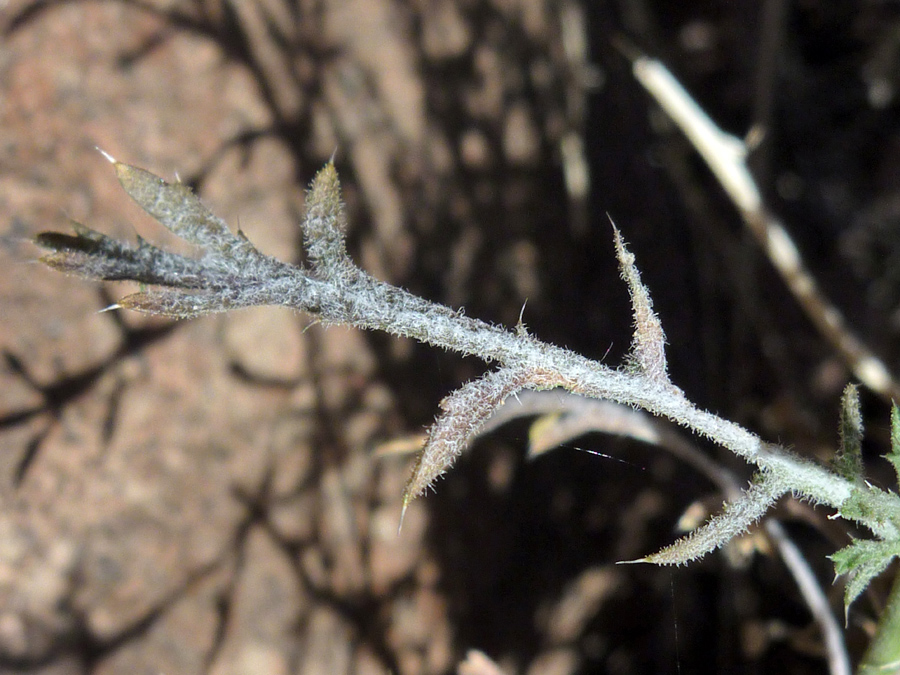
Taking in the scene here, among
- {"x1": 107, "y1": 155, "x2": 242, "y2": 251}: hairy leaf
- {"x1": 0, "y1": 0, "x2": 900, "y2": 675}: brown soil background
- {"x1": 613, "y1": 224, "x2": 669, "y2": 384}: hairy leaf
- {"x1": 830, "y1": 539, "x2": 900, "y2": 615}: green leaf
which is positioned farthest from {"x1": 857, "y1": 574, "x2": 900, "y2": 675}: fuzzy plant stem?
{"x1": 107, "y1": 155, "x2": 242, "y2": 251}: hairy leaf

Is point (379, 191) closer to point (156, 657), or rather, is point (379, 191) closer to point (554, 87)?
point (554, 87)

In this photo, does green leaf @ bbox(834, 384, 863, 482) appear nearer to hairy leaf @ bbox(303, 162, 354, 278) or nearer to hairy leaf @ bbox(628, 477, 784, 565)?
hairy leaf @ bbox(628, 477, 784, 565)

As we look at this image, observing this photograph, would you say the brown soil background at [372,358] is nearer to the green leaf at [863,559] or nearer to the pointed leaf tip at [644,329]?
the green leaf at [863,559]

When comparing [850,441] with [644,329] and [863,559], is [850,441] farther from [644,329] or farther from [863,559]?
[644,329]

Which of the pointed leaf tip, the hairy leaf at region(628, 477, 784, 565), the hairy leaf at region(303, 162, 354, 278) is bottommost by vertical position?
the hairy leaf at region(628, 477, 784, 565)

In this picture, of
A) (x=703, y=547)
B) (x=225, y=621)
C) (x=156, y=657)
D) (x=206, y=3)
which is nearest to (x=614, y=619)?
(x=225, y=621)

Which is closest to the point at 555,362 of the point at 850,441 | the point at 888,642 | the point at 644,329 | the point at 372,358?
the point at 644,329
